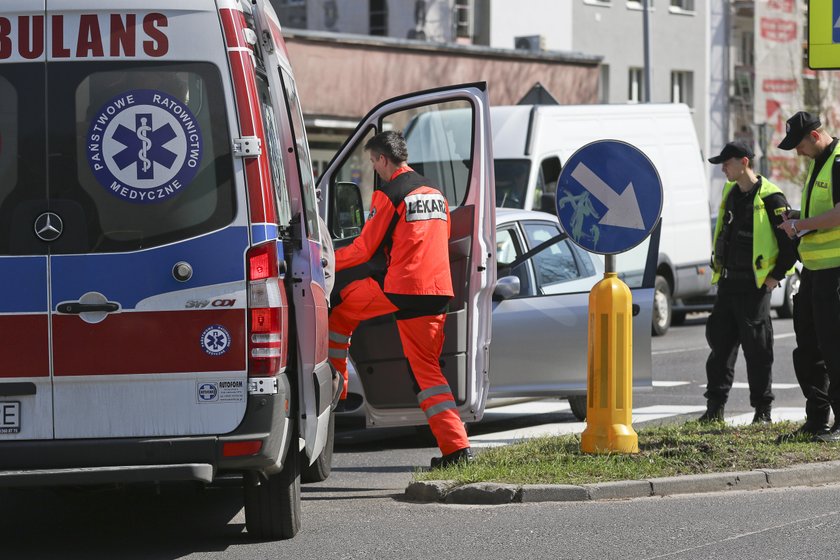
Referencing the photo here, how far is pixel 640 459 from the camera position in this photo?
8414 mm

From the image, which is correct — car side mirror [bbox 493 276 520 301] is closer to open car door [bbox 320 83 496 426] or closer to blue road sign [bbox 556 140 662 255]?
open car door [bbox 320 83 496 426]

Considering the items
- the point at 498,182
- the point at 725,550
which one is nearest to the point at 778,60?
the point at 498,182

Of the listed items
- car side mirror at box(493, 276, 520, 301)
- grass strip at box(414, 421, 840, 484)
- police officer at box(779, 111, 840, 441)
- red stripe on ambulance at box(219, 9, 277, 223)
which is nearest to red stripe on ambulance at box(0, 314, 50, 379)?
red stripe on ambulance at box(219, 9, 277, 223)

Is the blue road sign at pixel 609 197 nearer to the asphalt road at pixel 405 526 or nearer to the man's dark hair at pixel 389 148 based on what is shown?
the man's dark hair at pixel 389 148

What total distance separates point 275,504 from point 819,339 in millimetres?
3857

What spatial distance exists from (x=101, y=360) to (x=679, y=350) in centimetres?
1232

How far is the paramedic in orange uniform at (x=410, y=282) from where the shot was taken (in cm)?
829

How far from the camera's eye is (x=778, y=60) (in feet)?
165

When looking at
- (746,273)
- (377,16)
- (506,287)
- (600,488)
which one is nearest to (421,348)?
(600,488)

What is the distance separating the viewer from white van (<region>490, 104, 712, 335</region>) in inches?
715

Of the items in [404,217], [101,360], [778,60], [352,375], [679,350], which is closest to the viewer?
[101,360]

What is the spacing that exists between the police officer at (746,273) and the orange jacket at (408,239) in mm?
2649

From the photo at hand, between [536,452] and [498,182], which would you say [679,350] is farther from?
[536,452]

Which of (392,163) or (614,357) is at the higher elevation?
(392,163)
